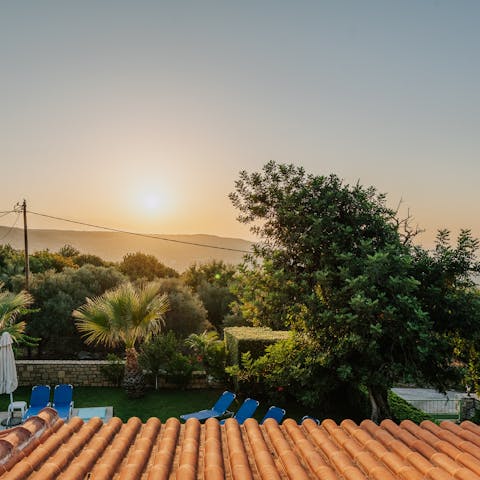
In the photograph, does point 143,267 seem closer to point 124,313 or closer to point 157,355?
point 157,355

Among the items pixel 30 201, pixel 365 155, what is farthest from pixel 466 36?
pixel 30 201

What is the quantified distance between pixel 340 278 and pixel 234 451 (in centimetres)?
565

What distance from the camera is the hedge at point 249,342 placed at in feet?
50.7

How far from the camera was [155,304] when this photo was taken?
1583 cm

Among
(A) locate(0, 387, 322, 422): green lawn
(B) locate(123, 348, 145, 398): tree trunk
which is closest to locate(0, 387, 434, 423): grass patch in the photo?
(A) locate(0, 387, 322, 422): green lawn

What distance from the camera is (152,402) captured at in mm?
15195

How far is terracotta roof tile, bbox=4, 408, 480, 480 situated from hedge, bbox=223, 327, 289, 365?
8661 mm

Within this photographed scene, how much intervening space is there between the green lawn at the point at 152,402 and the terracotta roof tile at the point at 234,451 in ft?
25.3

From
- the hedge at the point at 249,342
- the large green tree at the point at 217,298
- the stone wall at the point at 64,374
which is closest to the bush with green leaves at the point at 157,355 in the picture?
the stone wall at the point at 64,374

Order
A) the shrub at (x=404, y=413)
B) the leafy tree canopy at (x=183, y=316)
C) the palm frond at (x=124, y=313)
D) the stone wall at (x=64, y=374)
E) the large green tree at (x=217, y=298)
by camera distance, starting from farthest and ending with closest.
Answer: the large green tree at (x=217, y=298) < the leafy tree canopy at (x=183, y=316) < the stone wall at (x=64, y=374) < the palm frond at (x=124, y=313) < the shrub at (x=404, y=413)

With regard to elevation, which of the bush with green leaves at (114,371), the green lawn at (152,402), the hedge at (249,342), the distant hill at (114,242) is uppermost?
the hedge at (249,342)

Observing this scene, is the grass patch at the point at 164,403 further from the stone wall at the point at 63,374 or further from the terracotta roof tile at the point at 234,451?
the terracotta roof tile at the point at 234,451

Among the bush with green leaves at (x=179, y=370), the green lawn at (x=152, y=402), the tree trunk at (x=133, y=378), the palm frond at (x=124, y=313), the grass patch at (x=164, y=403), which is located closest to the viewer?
the grass patch at (x=164, y=403)

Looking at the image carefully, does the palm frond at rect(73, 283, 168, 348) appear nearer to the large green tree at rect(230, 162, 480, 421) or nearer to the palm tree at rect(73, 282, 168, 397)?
the palm tree at rect(73, 282, 168, 397)
